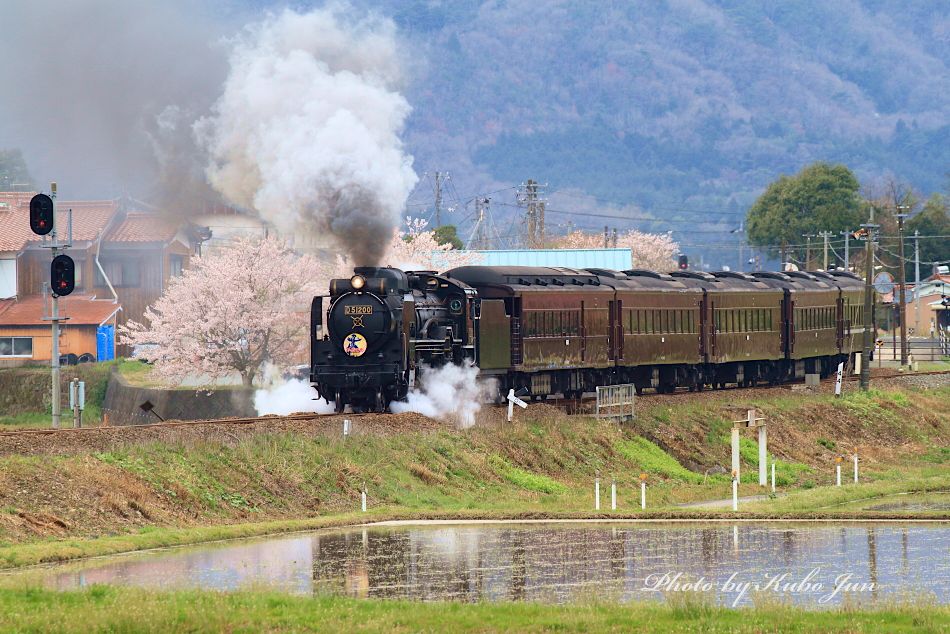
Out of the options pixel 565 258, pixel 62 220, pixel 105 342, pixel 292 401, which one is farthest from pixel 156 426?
pixel 565 258

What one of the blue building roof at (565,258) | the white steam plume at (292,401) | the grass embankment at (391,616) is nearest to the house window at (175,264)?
the blue building roof at (565,258)

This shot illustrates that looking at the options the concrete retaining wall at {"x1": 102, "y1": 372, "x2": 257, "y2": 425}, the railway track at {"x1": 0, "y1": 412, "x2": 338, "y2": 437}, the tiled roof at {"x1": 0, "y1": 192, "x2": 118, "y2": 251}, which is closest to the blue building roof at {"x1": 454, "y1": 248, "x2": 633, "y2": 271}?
the tiled roof at {"x1": 0, "y1": 192, "x2": 118, "y2": 251}

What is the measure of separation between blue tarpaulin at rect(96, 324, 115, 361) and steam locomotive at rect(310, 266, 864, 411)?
2989 centimetres

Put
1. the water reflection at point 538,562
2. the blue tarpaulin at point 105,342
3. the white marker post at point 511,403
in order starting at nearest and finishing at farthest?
1. the water reflection at point 538,562
2. the white marker post at point 511,403
3. the blue tarpaulin at point 105,342

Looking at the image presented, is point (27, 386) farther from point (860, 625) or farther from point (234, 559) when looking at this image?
point (860, 625)

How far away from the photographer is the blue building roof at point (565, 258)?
90375mm

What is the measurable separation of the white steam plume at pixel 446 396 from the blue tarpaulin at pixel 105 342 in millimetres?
36359

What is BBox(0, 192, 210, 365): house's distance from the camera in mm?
Result: 71062

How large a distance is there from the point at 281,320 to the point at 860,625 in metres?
47.1

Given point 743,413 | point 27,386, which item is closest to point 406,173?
point 743,413

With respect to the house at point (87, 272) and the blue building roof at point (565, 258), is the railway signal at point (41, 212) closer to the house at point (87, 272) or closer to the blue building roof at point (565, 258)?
the house at point (87, 272)

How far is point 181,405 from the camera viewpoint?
5862 centimetres

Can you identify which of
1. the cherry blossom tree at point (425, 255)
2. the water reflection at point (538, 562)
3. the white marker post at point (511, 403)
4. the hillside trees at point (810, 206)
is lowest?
the water reflection at point (538, 562)

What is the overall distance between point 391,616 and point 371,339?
758 inches
